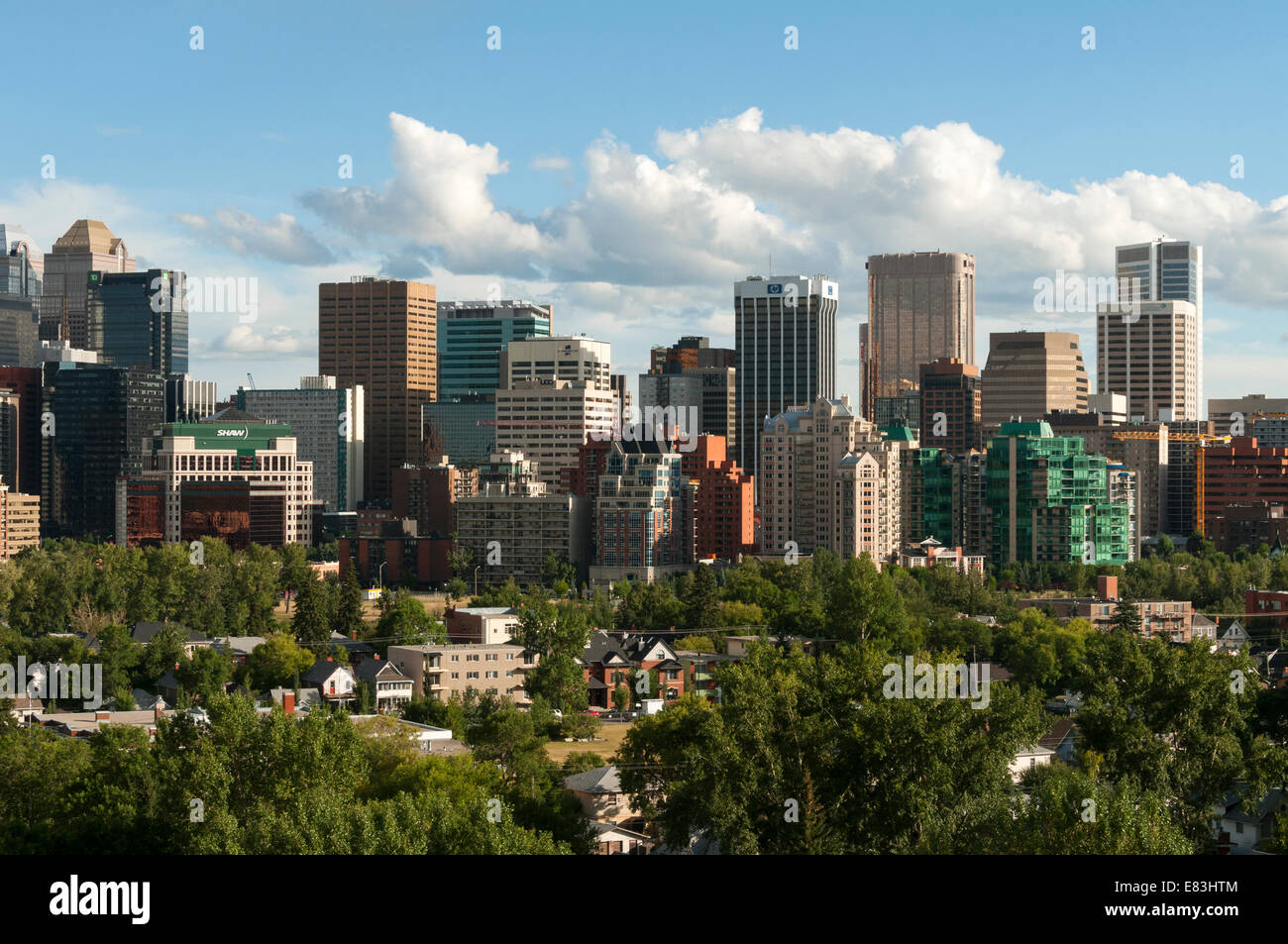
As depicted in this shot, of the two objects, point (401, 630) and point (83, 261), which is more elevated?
point (83, 261)

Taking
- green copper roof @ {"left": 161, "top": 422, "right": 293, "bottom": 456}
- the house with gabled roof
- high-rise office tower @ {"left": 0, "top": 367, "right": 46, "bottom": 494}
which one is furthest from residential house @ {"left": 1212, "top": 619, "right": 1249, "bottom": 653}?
high-rise office tower @ {"left": 0, "top": 367, "right": 46, "bottom": 494}

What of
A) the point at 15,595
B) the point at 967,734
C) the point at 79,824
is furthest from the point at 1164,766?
the point at 15,595

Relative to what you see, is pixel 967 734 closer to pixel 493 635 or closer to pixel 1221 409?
pixel 493 635

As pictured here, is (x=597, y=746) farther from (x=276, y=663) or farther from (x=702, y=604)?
(x=702, y=604)

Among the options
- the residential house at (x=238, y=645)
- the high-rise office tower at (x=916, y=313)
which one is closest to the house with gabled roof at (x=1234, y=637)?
the residential house at (x=238, y=645)

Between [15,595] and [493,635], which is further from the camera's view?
[15,595]
